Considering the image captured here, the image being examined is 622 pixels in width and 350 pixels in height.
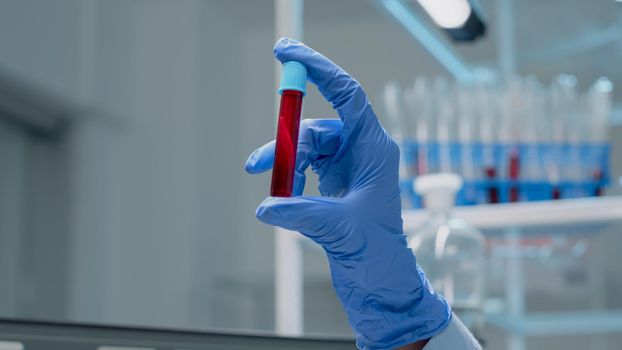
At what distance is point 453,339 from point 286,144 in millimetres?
308

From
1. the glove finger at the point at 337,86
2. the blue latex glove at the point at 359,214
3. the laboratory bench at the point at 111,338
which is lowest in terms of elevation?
the laboratory bench at the point at 111,338

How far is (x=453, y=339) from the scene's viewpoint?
986mm

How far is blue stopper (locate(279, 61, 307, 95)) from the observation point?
34.2 inches

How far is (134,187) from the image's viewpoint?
4.96 m

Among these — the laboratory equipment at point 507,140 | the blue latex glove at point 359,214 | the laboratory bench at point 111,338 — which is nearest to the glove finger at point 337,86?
the blue latex glove at point 359,214

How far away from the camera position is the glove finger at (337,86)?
899 millimetres

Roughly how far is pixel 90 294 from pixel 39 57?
130 centimetres

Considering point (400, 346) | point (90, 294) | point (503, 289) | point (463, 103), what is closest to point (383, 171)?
point (400, 346)

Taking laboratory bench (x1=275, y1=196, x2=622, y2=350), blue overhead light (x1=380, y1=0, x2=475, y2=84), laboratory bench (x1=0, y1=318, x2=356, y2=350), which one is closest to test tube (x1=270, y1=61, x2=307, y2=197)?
laboratory bench (x1=0, y1=318, x2=356, y2=350)

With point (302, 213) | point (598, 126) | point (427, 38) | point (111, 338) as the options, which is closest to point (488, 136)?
point (598, 126)

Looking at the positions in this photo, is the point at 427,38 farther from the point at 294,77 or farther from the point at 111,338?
the point at 294,77

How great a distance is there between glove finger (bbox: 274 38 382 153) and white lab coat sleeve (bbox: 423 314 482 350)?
0.80ft

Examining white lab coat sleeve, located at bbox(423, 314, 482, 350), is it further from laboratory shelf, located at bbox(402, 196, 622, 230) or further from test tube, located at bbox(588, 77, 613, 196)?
test tube, located at bbox(588, 77, 613, 196)

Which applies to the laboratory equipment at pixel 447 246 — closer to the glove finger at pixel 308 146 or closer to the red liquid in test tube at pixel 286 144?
the glove finger at pixel 308 146
